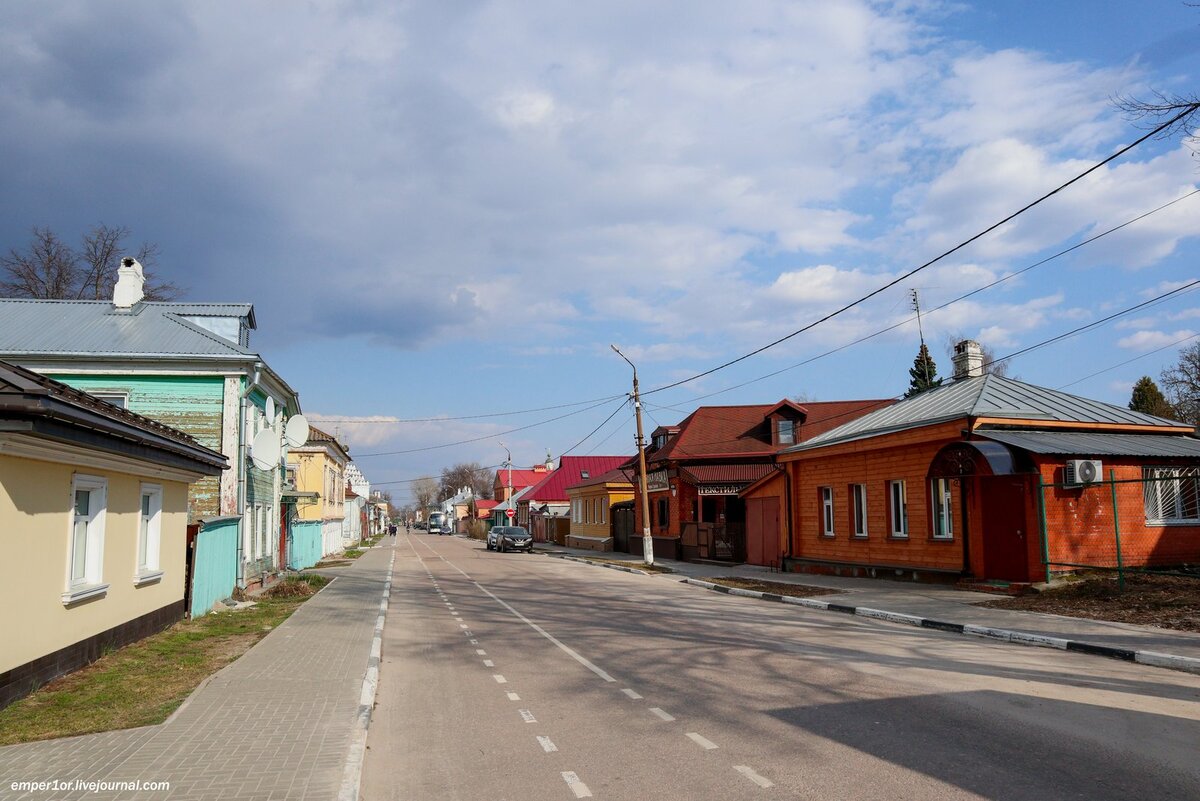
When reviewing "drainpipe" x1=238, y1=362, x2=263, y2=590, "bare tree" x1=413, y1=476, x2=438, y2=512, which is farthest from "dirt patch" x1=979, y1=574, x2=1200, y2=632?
"bare tree" x1=413, y1=476, x2=438, y2=512

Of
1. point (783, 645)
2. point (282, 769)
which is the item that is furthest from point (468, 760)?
point (783, 645)

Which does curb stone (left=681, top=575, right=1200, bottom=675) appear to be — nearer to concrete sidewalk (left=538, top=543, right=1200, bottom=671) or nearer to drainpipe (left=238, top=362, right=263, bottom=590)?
concrete sidewalk (left=538, top=543, right=1200, bottom=671)

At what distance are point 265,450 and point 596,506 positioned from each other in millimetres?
32071

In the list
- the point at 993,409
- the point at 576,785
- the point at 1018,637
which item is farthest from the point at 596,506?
the point at 576,785

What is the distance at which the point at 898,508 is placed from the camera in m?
21.0

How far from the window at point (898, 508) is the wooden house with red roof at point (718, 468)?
868 cm

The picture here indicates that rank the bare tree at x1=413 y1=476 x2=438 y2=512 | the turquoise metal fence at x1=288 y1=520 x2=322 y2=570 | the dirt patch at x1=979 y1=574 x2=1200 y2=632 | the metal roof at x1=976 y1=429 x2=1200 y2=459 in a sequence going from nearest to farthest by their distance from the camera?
the dirt patch at x1=979 y1=574 x2=1200 y2=632 → the metal roof at x1=976 y1=429 x2=1200 y2=459 → the turquoise metal fence at x1=288 y1=520 x2=322 y2=570 → the bare tree at x1=413 y1=476 x2=438 y2=512

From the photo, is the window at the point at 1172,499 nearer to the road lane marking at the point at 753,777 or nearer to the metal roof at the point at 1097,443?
the metal roof at the point at 1097,443

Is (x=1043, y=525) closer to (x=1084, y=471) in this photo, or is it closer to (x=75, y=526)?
(x=1084, y=471)

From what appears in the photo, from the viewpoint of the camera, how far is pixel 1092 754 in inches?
229

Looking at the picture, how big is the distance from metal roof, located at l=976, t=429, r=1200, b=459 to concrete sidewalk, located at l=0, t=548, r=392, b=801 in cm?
1413

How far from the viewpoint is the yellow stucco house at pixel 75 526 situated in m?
7.43

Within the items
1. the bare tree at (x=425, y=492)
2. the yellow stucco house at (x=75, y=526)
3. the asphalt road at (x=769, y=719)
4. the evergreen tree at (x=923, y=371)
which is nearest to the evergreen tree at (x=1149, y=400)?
the evergreen tree at (x=923, y=371)

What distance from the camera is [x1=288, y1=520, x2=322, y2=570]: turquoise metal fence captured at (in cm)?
2941
